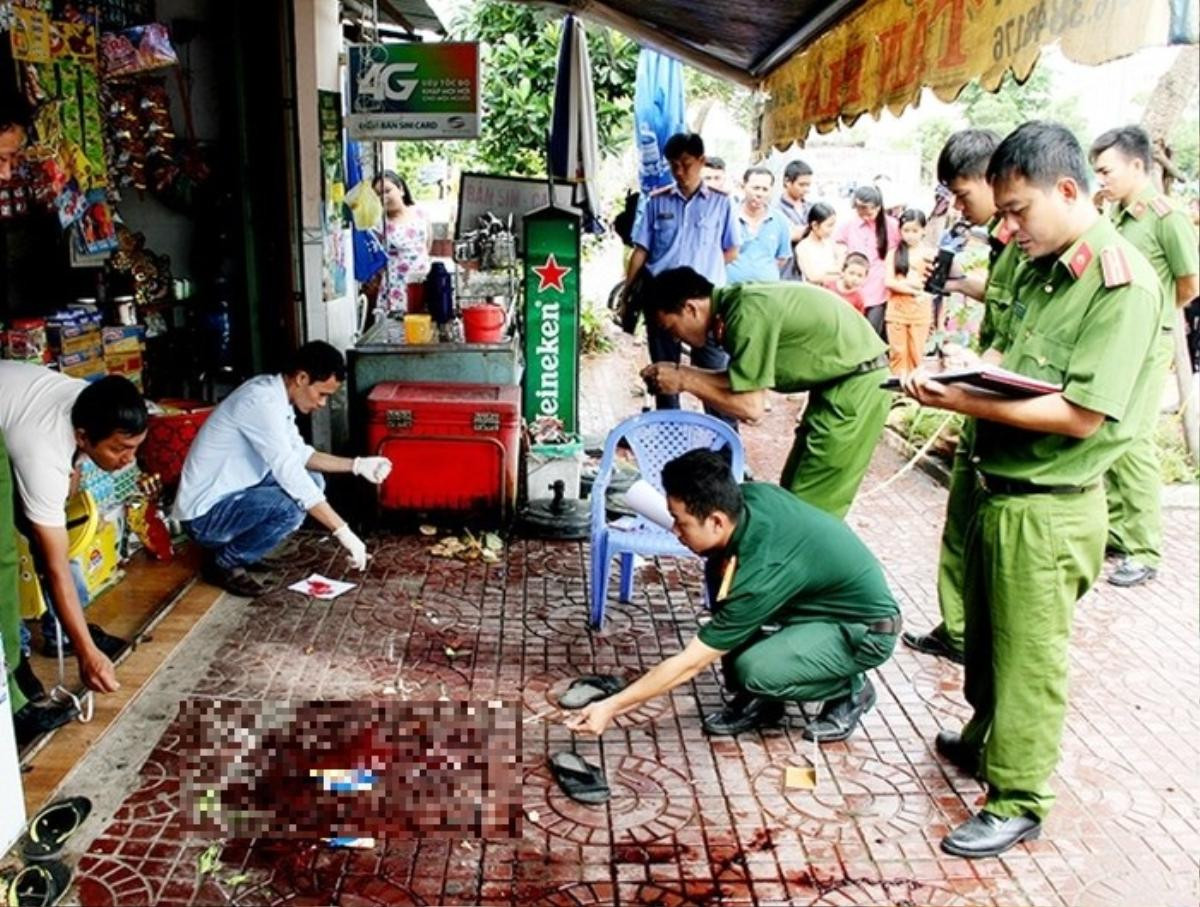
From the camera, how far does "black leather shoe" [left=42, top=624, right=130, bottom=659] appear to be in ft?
13.7

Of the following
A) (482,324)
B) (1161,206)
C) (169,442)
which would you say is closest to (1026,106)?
(1161,206)

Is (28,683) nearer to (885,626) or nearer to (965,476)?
(885,626)

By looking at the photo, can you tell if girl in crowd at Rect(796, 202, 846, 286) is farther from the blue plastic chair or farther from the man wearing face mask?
the man wearing face mask

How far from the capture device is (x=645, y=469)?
4.95 meters

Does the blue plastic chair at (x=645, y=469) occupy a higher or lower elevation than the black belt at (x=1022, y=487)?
lower

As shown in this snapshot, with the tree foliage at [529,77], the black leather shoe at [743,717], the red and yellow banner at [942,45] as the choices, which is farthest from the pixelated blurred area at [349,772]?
the tree foliage at [529,77]

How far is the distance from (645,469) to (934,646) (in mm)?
1544

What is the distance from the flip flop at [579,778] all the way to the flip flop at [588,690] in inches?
14.7

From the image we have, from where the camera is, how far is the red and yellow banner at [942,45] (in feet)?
7.98

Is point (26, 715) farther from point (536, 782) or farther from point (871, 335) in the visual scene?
point (871, 335)

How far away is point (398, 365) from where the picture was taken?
5.92 m

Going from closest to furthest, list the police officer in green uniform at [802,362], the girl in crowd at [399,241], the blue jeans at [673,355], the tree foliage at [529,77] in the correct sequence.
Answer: the police officer in green uniform at [802,362], the blue jeans at [673,355], the girl in crowd at [399,241], the tree foliage at [529,77]

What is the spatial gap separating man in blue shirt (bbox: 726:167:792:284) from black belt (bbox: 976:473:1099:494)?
5.00 metres

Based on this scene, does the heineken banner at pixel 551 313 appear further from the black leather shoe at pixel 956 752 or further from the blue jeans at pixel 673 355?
the black leather shoe at pixel 956 752
